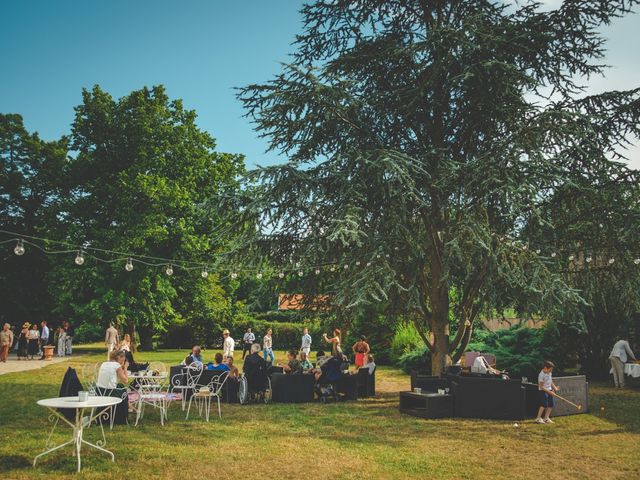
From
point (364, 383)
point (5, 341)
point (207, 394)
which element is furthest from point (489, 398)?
point (5, 341)

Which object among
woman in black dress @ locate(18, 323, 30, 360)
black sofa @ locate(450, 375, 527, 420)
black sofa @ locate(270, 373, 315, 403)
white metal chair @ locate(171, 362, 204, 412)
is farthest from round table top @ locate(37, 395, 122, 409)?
woman in black dress @ locate(18, 323, 30, 360)

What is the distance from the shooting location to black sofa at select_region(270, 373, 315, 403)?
12484mm

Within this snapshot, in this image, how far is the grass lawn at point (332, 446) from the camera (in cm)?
676

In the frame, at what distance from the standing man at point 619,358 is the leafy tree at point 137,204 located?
15242 mm

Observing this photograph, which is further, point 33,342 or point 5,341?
point 33,342

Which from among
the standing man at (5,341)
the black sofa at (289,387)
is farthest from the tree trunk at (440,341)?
the standing man at (5,341)

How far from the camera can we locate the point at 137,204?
2494cm

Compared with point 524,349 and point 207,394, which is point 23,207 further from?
point 524,349

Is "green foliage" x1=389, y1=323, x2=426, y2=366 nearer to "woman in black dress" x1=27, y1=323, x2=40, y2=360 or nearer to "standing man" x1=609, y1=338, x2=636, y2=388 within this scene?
"standing man" x1=609, y1=338, x2=636, y2=388

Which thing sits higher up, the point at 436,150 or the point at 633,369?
the point at 436,150

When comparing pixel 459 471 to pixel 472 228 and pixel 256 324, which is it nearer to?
pixel 472 228

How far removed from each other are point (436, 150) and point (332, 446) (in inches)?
282

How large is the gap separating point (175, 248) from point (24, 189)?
1088 centimetres

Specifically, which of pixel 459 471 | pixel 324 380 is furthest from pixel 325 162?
pixel 459 471
